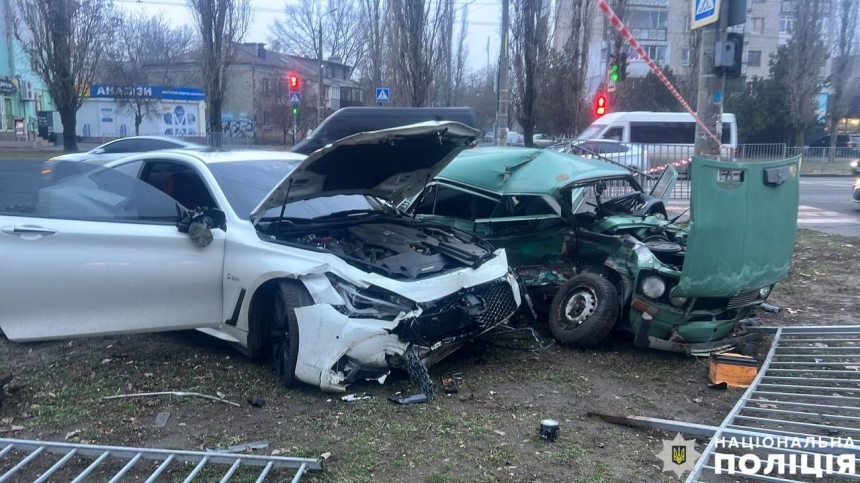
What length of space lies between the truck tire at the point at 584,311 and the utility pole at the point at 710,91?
12.7 feet

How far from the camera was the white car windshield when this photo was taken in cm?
532

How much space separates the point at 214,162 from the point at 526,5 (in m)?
17.5

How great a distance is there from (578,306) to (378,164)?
2019 mm

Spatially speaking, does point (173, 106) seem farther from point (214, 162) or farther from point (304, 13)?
point (214, 162)

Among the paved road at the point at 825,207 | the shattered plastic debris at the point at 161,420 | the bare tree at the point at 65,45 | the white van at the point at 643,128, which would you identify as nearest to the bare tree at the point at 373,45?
the white van at the point at 643,128

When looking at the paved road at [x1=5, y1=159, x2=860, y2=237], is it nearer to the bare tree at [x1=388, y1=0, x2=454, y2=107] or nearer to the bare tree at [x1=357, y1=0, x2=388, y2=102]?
the bare tree at [x1=388, y1=0, x2=454, y2=107]

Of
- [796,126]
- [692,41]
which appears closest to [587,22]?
[692,41]

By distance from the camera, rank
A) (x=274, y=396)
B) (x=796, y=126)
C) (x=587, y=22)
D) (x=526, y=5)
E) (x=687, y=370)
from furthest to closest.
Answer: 1. (x=796, y=126)
2. (x=587, y=22)
3. (x=526, y=5)
4. (x=687, y=370)
5. (x=274, y=396)

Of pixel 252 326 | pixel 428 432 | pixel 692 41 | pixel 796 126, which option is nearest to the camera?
pixel 428 432

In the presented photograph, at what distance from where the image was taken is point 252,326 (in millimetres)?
4977

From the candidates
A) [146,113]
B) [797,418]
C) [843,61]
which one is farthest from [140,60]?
[797,418]

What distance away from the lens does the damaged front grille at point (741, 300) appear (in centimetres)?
533

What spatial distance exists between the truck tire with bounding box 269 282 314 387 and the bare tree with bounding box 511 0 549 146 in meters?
18.2

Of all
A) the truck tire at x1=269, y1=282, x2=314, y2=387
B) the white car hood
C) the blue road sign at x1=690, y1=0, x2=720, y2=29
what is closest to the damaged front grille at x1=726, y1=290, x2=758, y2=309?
the truck tire at x1=269, y1=282, x2=314, y2=387
